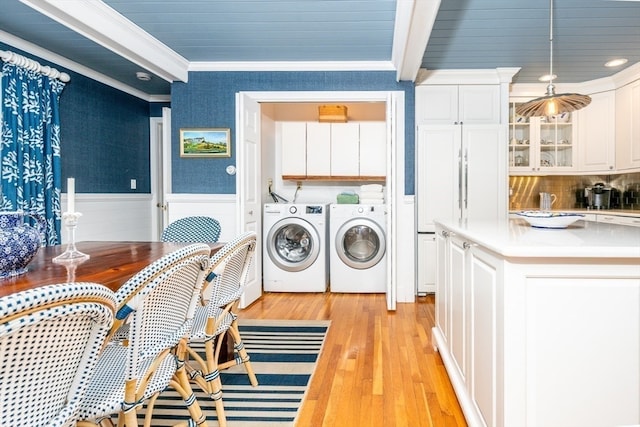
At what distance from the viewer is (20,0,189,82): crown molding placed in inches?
99.1

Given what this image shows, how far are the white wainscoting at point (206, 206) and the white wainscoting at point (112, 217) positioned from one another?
84cm

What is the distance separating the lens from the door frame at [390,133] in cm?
366

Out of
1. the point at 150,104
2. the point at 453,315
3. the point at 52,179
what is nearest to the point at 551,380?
the point at 453,315

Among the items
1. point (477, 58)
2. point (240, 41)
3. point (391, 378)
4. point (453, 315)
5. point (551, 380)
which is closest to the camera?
point (551, 380)

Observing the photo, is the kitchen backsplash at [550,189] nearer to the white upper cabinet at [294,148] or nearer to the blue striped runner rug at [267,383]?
the white upper cabinet at [294,148]

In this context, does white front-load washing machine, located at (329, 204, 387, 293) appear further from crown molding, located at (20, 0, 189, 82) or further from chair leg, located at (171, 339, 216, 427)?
chair leg, located at (171, 339, 216, 427)

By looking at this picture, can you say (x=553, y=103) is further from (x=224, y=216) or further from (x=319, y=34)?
(x=224, y=216)

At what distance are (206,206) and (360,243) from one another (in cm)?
169

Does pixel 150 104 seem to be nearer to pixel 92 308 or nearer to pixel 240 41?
pixel 240 41

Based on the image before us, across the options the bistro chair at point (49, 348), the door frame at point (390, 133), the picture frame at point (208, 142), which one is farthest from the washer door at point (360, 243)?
the bistro chair at point (49, 348)

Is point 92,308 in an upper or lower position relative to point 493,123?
lower

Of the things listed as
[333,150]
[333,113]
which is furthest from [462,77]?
[333,150]

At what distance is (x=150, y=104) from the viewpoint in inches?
200

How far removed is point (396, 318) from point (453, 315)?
55.4 inches
